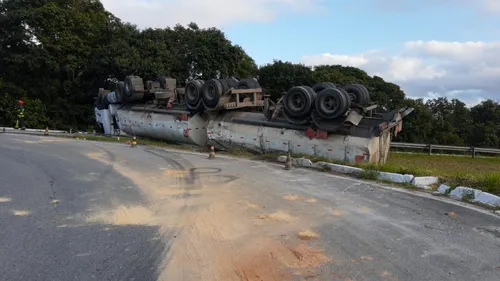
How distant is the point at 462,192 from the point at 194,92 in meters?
10.6

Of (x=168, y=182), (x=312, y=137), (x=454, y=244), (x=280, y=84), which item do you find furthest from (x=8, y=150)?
(x=280, y=84)

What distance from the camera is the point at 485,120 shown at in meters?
34.9

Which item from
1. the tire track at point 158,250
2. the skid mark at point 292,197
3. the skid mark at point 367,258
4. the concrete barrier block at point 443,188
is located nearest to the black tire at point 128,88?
the tire track at point 158,250

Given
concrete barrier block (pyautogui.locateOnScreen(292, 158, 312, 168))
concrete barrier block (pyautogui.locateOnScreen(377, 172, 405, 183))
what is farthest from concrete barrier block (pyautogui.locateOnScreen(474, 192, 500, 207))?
concrete barrier block (pyautogui.locateOnScreen(292, 158, 312, 168))

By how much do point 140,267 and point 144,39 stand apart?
80.4 ft

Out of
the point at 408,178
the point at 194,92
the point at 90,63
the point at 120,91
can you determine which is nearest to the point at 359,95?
the point at 408,178

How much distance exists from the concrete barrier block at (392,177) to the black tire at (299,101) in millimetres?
4037

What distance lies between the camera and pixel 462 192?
683 cm

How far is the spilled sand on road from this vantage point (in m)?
3.84

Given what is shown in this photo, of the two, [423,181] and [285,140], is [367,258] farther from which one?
[285,140]

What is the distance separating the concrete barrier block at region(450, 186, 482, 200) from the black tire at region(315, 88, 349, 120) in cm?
454

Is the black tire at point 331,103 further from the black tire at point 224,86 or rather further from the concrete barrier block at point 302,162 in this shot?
the black tire at point 224,86

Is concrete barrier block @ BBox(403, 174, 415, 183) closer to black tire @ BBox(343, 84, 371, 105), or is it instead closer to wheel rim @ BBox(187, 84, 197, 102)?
black tire @ BBox(343, 84, 371, 105)

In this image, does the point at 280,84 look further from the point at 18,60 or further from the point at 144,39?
the point at 18,60
